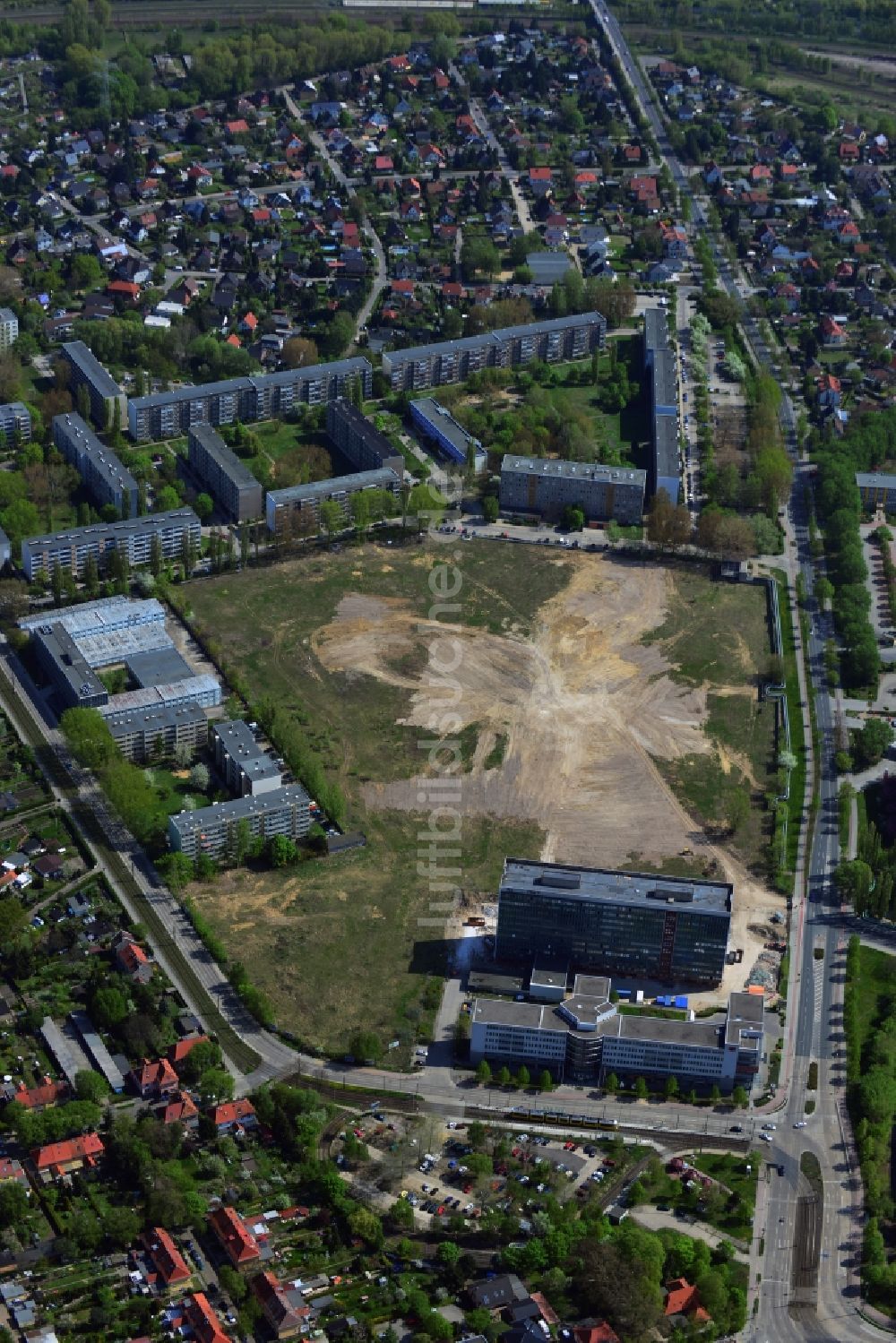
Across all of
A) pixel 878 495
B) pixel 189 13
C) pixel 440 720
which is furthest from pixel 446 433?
pixel 189 13

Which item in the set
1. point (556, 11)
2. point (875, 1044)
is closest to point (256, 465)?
point (875, 1044)

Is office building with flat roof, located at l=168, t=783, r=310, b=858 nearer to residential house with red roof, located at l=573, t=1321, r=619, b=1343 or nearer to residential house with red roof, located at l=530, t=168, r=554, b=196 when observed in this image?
residential house with red roof, located at l=573, t=1321, r=619, b=1343

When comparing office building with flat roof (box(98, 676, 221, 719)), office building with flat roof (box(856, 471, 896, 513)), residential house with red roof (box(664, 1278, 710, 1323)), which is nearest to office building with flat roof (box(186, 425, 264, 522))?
office building with flat roof (box(98, 676, 221, 719))

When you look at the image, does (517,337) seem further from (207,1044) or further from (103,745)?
(207,1044)

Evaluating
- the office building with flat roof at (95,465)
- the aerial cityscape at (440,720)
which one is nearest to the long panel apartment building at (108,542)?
the aerial cityscape at (440,720)

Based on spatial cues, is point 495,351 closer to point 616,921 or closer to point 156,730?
point 156,730
